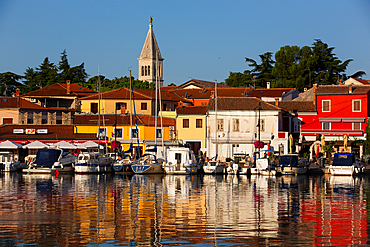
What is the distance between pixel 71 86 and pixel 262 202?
69098 millimetres

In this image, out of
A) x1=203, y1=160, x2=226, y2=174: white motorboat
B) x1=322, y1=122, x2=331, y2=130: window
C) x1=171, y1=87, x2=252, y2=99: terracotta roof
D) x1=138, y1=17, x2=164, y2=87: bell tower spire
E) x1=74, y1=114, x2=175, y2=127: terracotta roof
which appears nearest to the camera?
x1=203, y1=160, x2=226, y2=174: white motorboat

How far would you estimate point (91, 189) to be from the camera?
35250 millimetres

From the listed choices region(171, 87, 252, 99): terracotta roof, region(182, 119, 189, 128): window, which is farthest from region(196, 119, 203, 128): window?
region(171, 87, 252, 99): terracotta roof

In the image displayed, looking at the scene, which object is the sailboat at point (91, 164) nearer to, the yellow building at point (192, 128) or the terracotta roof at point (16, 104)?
the yellow building at point (192, 128)

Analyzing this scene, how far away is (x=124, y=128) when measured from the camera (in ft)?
214

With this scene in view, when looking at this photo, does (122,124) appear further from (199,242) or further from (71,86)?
(199,242)

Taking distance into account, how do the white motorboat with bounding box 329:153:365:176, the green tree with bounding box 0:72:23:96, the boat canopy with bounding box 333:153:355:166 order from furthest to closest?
1. the green tree with bounding box 0:72:23:96
2. the boat canopy with bounding box 333:153:355:166
3. the white motorboat with bounding box 329:153:365:176

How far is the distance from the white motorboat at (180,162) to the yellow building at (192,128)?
15.7 m

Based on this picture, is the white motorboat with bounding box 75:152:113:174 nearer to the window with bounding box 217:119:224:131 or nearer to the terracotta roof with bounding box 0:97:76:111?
the window with bounding box 217:119:224:131

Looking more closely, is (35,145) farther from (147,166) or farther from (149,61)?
(149,61)

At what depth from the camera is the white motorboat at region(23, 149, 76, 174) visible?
49938 mm

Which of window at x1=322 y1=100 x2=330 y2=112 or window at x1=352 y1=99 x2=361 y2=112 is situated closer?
window at x1=352 y1=99 x2=361 y2=112

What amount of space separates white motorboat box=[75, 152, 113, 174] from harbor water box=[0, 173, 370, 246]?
32.8 feet

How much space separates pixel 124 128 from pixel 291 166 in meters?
24.8
